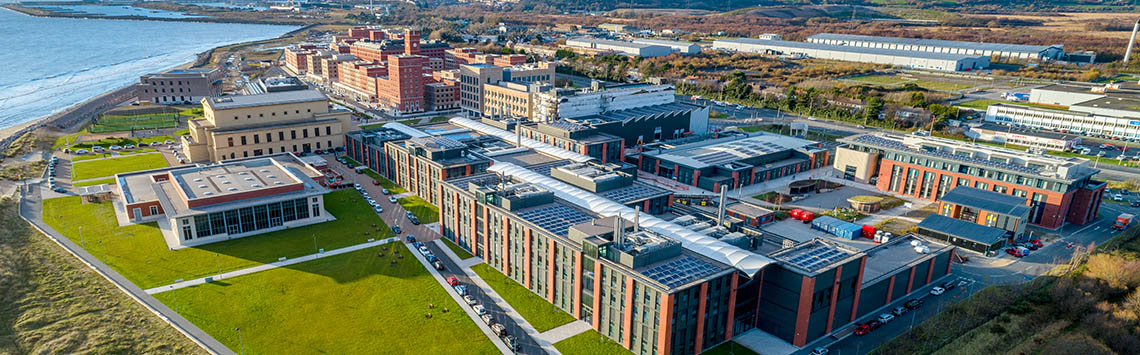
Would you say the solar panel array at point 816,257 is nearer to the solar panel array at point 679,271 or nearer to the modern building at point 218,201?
the solar panel array at point 679,271

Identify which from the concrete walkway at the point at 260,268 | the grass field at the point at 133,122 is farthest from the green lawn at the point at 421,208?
the grass field at the point at 133,122

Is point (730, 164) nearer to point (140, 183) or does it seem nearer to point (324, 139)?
point (324, 139)

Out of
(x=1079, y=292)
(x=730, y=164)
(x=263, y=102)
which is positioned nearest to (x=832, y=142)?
(x=730, y=164)

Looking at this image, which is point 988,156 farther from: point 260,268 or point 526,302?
point 260,268

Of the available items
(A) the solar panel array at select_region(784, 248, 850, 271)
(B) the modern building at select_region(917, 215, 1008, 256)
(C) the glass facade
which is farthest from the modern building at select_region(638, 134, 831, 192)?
(C) the glass facade

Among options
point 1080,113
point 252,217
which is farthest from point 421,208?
point 1080,113

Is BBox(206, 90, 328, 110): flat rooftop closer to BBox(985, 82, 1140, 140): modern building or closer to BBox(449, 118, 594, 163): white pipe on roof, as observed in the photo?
BBox(449, 118, 594, 163): white pipe on roof

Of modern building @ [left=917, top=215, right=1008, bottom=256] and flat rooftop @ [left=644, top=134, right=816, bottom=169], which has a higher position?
flat rooftop @ [left=644, top=134, right=816, bottom=169]
